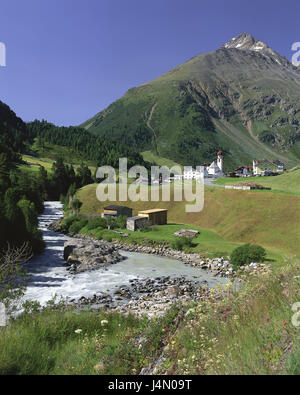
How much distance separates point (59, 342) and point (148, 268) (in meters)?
29.4

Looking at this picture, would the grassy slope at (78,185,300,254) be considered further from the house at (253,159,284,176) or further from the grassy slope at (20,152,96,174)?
the house at (253,159,284,176)

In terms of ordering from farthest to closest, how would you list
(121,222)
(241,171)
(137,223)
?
(241,171)
(121,222)
(137,223)

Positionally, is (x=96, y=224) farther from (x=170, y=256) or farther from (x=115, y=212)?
(x=170, y=256)

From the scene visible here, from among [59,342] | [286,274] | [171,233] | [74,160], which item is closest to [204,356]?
[286,274]

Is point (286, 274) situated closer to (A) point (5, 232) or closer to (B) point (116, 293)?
(B) point (116, 293)

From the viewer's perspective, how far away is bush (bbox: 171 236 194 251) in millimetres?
46547

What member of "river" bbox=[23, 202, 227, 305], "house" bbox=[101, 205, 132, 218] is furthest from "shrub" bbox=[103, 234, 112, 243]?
"house" bbox=[101, 205, 132, 218]

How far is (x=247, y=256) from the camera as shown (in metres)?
35.2

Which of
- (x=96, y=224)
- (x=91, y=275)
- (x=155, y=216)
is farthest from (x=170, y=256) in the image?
(x=96, y=224)

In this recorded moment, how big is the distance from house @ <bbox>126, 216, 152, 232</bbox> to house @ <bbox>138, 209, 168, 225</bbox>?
3.77 feet

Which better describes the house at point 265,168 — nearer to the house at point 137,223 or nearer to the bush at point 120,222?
the house at point 137,223

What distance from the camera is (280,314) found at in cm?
563

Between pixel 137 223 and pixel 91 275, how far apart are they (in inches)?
1058

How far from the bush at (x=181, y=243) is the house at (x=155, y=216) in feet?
50.5
